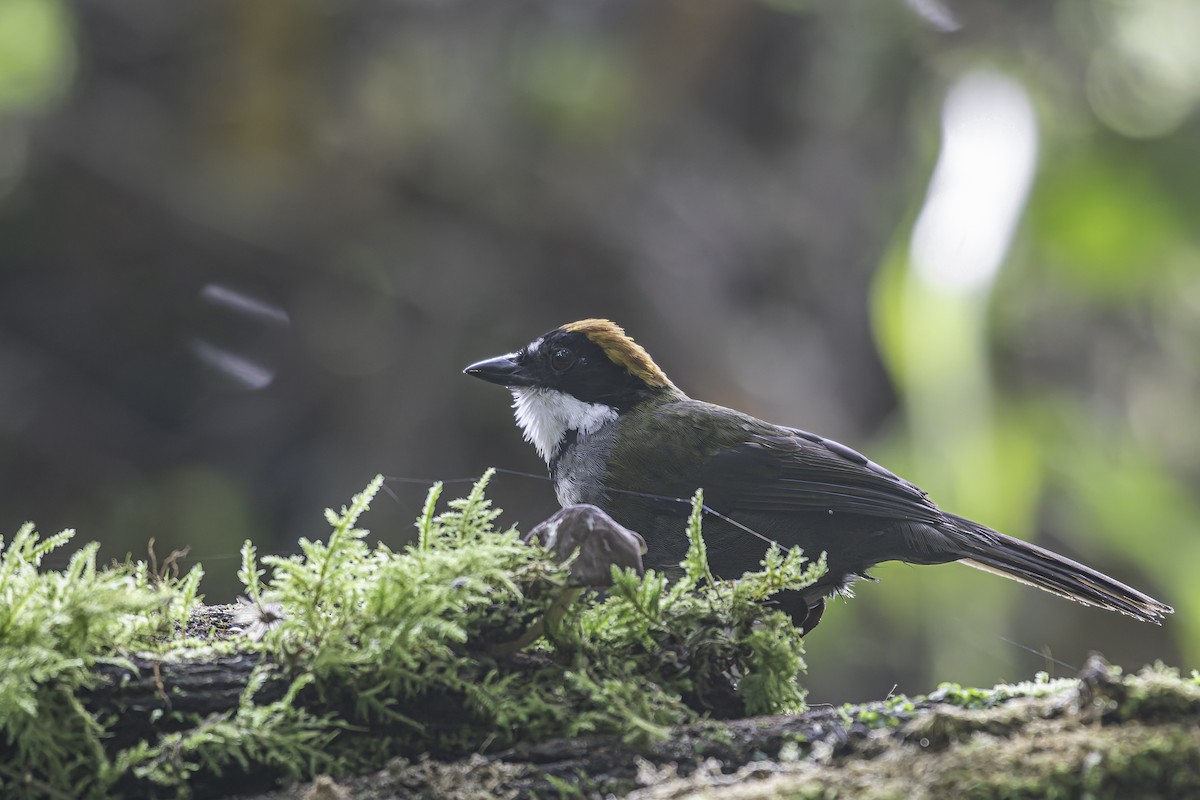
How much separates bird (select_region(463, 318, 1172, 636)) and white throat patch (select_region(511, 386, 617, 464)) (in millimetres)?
52

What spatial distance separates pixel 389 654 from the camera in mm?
1853

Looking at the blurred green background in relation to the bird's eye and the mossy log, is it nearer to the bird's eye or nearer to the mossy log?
the bird's eye

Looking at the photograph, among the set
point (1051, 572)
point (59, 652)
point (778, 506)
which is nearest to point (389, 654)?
point (59, 652)

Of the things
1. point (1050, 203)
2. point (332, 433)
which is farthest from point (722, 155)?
point (332, 433)

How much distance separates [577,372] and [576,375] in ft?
0.04

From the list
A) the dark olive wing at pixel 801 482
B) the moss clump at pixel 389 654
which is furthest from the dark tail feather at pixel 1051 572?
the moss clump at pixel 389 654

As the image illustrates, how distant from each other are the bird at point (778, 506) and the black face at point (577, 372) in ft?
0.42

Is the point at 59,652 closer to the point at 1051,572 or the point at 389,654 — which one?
the point at 389,654

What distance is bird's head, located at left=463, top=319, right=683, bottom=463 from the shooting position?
3.57 meters

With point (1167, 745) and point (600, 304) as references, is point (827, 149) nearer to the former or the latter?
point (600, 304)

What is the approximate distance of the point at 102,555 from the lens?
21.5 feet

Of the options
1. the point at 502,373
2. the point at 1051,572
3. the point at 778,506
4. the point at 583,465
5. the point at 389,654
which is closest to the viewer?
the point at 389,654

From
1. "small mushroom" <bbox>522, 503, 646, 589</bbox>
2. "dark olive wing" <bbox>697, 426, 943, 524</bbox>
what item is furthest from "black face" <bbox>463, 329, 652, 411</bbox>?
"small mushroom" <bbox>522, 503, 646, 589</bbox>

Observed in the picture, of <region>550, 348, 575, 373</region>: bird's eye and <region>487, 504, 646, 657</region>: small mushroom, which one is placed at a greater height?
<region>550, 348, 575, 373</region>: bird's eye
